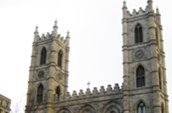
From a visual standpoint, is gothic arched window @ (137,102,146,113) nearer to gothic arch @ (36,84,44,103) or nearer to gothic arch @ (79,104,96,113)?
gothic arch @ (79,104,96,113)

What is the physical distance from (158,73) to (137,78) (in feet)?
10.0

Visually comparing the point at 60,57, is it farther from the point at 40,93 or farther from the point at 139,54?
the point at 139,54

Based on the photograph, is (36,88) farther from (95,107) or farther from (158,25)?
(158,25)

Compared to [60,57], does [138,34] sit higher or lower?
higher

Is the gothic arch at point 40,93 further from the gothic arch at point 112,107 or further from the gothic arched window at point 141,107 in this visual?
the gothic arched window at point 141,107

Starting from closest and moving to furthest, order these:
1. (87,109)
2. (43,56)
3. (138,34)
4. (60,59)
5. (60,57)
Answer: (87,109)
(138,34)
(43,56)
(60,59)
(60,57)

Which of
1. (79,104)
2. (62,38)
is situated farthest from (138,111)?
(62,38)

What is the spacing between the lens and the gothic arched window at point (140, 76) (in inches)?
2329

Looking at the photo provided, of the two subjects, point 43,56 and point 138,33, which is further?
point 43,56

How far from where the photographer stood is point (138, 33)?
63.5 meters

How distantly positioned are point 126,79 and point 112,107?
4503mm

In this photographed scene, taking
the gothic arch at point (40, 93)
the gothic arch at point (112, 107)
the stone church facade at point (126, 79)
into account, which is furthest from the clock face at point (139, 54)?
the gothic arch at point (40, 93)

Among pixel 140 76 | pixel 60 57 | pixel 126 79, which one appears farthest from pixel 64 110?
pixel 140 76

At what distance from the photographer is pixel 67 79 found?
71.6 m
